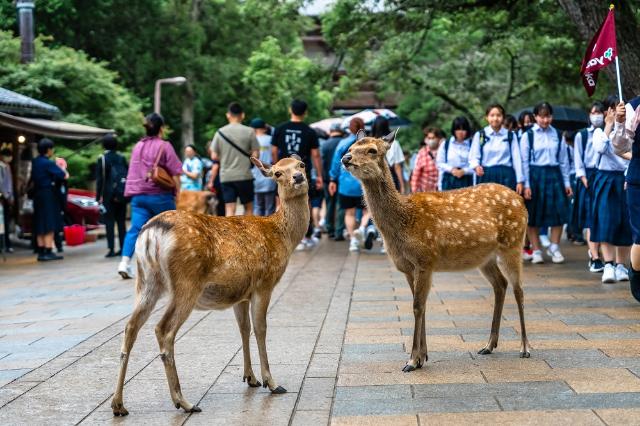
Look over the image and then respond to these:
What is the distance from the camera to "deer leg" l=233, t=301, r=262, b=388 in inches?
240

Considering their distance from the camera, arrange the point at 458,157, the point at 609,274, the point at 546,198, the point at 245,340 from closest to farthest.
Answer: the point at 245,340, the point at 609,274, the point at 546,198, the point at 458,157

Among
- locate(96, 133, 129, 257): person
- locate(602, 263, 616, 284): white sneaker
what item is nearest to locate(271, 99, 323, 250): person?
locate(96, 133, 129, 257): person

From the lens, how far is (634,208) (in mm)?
8242

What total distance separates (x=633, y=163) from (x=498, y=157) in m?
4.40

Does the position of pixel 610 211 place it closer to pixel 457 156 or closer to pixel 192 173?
pixel 457 156

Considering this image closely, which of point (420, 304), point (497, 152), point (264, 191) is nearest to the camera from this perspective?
point (420, 304)

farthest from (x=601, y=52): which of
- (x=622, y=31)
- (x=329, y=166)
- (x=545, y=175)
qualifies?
(x=329, y=166)

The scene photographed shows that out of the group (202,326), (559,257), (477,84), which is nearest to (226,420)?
(202,326)

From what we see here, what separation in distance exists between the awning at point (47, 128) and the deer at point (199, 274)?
1030cm

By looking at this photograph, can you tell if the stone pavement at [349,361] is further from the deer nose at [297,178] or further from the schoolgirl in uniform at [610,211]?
the deer nose at [297,178]

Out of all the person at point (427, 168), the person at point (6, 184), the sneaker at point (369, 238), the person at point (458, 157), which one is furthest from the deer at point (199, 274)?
the person at point (6, 184)

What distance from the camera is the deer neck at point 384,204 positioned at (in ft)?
22.5

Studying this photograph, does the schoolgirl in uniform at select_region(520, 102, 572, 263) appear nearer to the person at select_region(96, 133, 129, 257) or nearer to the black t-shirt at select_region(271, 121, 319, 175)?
the black t-shirt at select_region(271, 121, 319, 175)

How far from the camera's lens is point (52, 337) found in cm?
816
